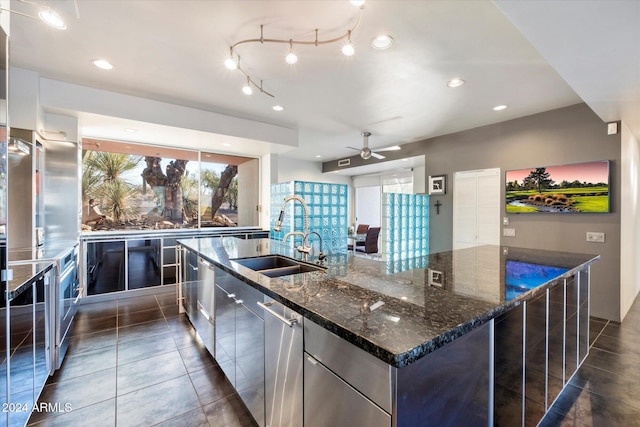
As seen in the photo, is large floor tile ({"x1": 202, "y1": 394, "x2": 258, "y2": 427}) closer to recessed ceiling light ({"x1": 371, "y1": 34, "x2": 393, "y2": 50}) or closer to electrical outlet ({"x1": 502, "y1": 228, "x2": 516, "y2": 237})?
recessed ceiling light ({"x1": 371, "y1": 34, "x2": 393, "y2": 50})

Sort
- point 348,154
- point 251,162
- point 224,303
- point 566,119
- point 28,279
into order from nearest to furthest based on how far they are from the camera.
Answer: point 28,279 < point 224,303 < point 566,119 < point 251,162 < point 348,154

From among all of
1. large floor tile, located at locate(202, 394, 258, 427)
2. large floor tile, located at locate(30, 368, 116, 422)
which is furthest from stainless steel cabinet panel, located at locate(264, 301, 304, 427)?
large floor tile, located at locate(30, 368, 116, 422)

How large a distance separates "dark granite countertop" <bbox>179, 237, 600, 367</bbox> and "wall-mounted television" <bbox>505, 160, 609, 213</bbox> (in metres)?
1.81

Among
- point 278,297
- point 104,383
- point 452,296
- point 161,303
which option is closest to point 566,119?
point 452,296

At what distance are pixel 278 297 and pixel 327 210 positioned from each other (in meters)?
3.46

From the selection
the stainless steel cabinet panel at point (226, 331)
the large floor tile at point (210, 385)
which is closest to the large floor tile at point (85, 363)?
the large floor tile at point (210, 385)

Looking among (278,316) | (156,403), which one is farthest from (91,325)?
(278,316)

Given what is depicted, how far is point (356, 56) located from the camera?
2367 mm

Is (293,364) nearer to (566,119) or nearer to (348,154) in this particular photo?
Result: (566,119)

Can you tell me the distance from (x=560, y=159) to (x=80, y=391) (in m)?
5.36

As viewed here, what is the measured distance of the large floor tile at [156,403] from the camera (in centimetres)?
170

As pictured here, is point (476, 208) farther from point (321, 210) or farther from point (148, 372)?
point (148, 372)

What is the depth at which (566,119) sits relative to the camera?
348cm

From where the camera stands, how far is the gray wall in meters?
3.17
